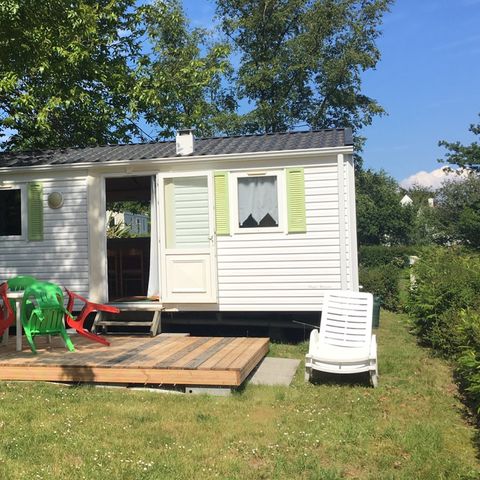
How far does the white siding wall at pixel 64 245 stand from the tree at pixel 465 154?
27709 millimetres

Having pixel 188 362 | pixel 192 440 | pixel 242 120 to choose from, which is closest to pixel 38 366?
pixel 188 362

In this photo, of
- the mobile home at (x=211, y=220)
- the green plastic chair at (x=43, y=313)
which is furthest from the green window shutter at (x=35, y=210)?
the green plastic chair at (x=43, y=313)

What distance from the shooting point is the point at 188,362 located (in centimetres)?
561

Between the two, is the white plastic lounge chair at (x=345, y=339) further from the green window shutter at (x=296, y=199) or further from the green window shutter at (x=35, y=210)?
the green window shutter at (x=35, y=210)

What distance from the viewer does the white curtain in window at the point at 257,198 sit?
7835 millimetres

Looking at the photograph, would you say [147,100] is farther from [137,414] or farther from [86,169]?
[137,414]

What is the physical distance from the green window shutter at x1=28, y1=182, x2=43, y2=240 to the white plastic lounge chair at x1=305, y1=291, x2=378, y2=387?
15.4ft

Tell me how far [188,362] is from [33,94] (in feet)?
35.1

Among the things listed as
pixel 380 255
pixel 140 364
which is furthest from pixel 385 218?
pixel 140 364

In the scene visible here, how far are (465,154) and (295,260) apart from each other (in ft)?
89.2

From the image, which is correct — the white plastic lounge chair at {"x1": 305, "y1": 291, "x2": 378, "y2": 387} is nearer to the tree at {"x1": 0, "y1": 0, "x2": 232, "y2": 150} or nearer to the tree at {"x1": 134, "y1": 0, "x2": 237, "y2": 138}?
the tree at {"x1": 0, "y1": 0, "x2": 232, "y2": 150}

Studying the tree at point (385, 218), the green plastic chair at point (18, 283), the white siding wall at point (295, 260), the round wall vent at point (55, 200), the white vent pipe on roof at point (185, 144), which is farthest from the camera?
the tree at point (385, 218)

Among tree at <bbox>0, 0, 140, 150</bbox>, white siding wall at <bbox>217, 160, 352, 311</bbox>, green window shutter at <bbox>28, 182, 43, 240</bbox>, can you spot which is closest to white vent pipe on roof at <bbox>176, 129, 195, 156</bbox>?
white siding wall at <bbox>217, 160, 352, 311</bbox>

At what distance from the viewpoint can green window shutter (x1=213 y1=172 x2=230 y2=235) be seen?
7.92 m
